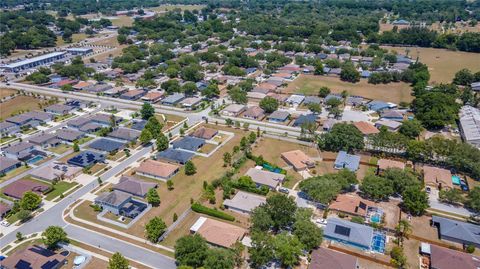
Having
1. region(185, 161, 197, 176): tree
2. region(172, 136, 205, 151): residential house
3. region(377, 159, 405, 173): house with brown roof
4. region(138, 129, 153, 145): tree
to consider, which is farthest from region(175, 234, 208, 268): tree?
region(377, 159, 405, 173): house with brown roof

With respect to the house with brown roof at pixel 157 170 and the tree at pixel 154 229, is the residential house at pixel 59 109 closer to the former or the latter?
the house with brown roof at pixel 157 170

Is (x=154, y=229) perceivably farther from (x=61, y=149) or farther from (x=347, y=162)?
(x=61, y=149)

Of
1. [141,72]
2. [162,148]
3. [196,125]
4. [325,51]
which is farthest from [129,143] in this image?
[325,51]

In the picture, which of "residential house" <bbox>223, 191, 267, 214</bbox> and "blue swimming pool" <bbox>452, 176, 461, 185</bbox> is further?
"blue swimming pool" <bbox>452, 176, 461, 185</bbox>

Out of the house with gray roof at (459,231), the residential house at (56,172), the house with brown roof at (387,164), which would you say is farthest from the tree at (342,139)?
the residential house at (56,172)

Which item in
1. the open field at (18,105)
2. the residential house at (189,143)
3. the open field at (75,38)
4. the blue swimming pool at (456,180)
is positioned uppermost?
the open field at (75,38)

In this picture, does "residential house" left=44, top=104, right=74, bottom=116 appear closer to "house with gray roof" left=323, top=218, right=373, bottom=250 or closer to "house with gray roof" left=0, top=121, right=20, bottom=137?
"house with gray roof" left=0, top=121, right=20, bottom=137
